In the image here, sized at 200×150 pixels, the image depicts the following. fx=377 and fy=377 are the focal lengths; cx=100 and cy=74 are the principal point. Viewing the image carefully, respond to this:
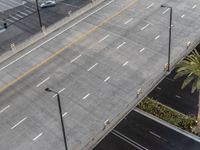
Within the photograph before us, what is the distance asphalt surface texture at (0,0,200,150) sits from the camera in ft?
150

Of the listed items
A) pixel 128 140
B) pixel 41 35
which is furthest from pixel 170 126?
pixel 41 35

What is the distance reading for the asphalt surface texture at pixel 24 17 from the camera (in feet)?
252

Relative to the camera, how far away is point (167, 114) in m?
54.9

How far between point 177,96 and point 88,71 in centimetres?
1501

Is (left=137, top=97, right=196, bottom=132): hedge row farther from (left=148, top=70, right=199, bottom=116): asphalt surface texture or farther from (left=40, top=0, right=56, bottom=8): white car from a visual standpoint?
(left=40, top=0, right=56, bottom=8): white car

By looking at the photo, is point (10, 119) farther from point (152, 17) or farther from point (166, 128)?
point (152, 17)

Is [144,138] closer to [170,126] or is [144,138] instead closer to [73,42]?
[170,126]

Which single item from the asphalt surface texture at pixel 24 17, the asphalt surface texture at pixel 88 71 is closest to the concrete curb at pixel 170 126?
the asphalt surface texture at pixel 88 71

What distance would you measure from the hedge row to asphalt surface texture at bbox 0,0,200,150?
5410 millimetres

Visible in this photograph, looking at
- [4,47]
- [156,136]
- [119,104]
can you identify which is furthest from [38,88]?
[4,47]

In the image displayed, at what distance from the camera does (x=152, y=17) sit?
67.0 meters

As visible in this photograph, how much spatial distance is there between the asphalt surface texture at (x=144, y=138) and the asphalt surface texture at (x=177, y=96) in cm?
514

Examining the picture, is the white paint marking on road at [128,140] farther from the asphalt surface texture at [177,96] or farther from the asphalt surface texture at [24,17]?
the asphalt surface texture at [24,17]

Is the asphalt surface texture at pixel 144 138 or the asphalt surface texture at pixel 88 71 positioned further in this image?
the asphalt surface texture at pixel 144 138
